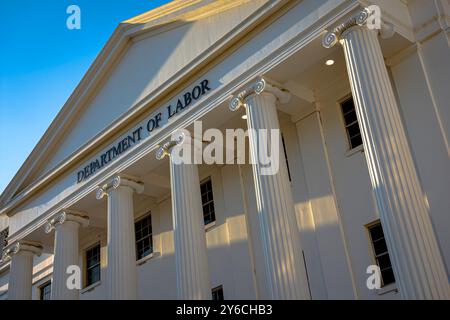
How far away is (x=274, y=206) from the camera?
1568 cm

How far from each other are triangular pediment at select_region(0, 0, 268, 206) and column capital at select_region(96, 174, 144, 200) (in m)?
2.10

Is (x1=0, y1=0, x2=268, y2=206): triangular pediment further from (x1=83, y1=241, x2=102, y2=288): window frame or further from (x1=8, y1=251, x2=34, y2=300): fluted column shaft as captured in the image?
(x1=83, y1=241, x2=102, y2=288): window frame

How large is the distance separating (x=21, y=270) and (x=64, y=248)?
374 centimetres

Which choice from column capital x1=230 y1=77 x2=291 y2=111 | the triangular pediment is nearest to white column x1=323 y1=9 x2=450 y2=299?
A: column capital x1=230 y1=77 x2=291 y2=111

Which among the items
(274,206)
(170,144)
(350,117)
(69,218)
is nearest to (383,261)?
(274,206)

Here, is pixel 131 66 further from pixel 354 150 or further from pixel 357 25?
pixel 357 25

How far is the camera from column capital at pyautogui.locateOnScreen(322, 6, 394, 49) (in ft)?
49.7

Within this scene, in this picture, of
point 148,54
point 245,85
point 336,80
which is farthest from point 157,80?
point 336,80

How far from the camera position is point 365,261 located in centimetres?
1670

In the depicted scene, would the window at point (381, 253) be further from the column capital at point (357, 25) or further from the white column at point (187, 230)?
the column capital at point (357, 25)

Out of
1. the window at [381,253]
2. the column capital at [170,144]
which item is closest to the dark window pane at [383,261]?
the window at [381,253]

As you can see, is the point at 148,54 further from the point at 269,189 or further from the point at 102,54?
the point at 269,189

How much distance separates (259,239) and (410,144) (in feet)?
19.6
